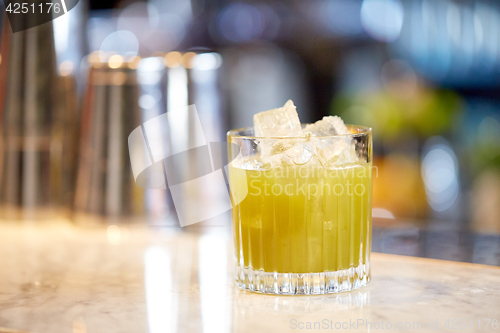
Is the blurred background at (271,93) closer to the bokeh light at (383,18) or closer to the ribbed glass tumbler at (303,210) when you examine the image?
the bokeh light at (383,18)

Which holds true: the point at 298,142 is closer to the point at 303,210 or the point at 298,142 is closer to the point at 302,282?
the point at 303,210

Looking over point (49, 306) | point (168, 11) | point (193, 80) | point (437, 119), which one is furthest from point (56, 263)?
point (168, 11)

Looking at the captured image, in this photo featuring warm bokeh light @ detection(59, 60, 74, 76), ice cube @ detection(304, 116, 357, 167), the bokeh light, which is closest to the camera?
ice cube @ detection(304, 116, 357, 167)

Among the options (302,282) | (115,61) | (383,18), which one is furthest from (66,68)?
(383,18)

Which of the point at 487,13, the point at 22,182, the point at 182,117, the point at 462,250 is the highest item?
the point at 487,13

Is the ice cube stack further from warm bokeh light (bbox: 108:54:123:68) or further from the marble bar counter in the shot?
warm bokeh light (bbox: 108:54:123:68)

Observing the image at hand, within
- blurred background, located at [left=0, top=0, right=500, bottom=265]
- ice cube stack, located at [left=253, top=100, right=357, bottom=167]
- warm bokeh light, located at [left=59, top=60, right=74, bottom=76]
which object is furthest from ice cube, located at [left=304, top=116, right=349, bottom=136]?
warm bokeh light, located at [left=59, top=60, right=74, bottom=76]

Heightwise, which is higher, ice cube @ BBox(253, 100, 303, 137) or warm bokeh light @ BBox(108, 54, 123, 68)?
warm bokeh light @ BBox(108, 54, 123, 68)

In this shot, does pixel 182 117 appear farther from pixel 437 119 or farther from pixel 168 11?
pixel 168 11
